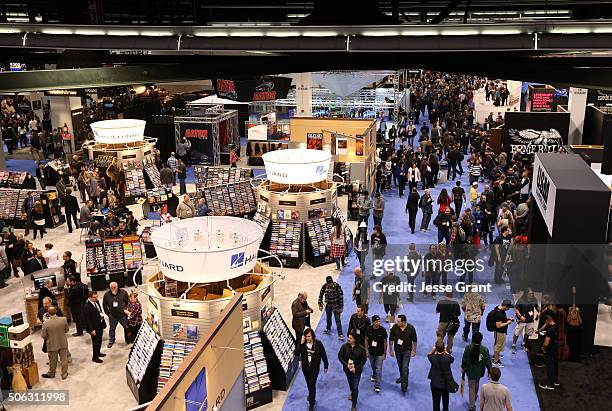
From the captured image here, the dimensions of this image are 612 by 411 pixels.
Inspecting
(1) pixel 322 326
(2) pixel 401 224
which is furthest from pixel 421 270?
(2) pixel 401 224

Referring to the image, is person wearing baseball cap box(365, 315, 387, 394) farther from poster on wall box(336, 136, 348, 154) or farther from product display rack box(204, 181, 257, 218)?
poster on wall box(336, 136, 348, 154)

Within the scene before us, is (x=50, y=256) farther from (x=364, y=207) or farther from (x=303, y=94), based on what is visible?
(x=303, y=94)

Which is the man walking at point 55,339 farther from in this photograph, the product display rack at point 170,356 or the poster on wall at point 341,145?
the poster on wall at point 341,145

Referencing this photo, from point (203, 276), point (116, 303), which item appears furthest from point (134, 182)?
point (203, 276)

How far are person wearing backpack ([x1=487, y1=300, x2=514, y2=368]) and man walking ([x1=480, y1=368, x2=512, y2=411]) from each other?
2133 mm

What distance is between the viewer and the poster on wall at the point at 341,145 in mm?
21062

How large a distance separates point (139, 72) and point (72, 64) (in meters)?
2.23

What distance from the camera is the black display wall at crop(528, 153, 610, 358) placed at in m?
9.86

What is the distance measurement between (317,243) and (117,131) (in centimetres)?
990

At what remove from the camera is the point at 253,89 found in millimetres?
21406

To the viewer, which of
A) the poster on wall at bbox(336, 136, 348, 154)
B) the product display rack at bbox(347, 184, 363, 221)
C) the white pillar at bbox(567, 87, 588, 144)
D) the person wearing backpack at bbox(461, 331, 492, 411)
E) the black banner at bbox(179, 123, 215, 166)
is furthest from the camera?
the black banner at bbox(179, 123, 215, 166)

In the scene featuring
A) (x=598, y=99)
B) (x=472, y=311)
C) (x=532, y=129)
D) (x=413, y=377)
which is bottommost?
(x=413, y=377)

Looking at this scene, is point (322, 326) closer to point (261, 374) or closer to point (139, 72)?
point (261, 374)

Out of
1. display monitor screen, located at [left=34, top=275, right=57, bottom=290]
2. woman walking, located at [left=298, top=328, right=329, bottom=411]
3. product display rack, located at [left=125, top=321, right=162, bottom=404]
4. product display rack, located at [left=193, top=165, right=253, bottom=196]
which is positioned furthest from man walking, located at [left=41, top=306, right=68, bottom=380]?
product display rack, located at [left=193, top=165, right=253, bottom=196]
